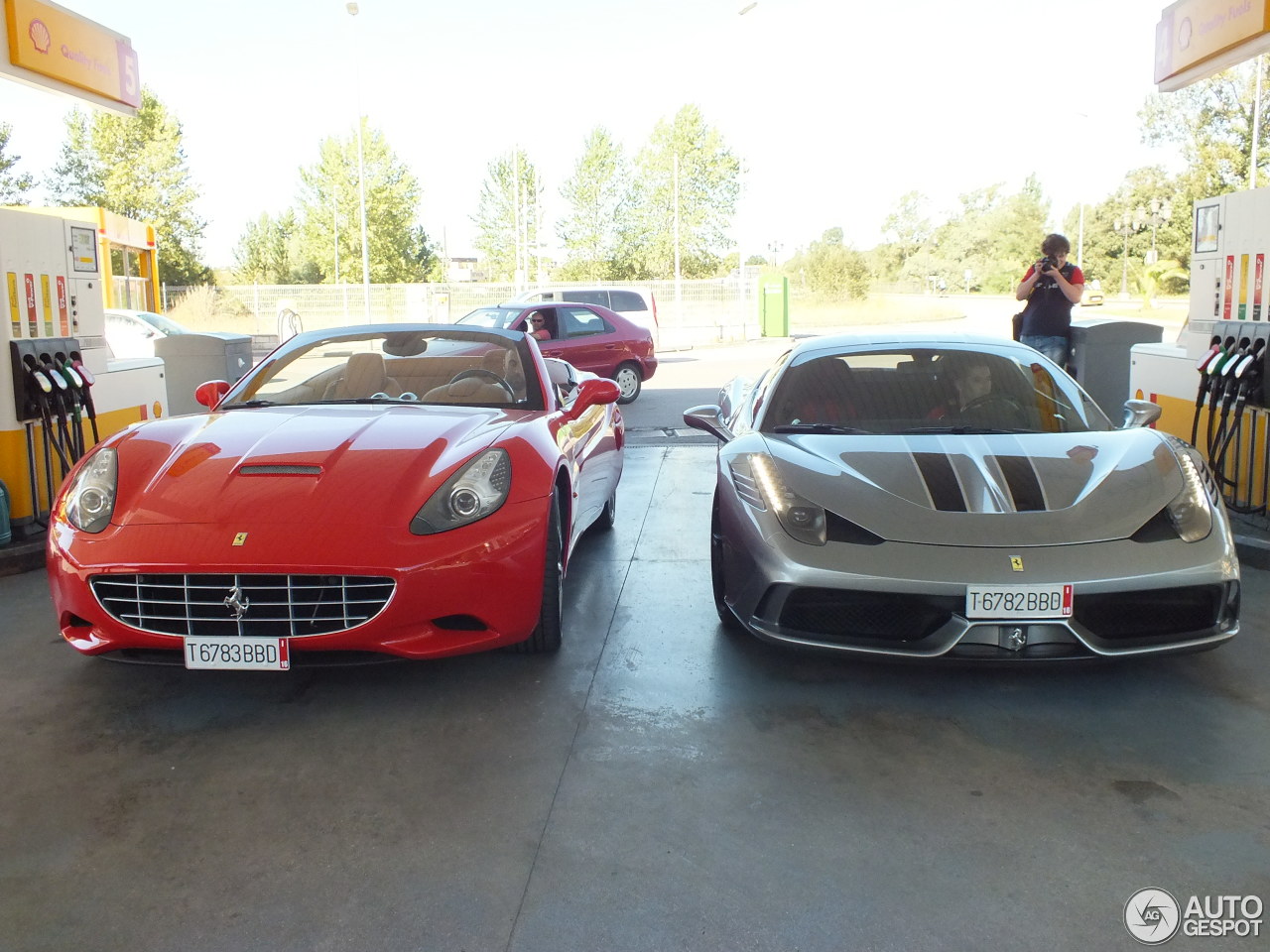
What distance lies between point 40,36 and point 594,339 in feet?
27.0

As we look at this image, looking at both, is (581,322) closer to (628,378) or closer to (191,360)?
(628,378)

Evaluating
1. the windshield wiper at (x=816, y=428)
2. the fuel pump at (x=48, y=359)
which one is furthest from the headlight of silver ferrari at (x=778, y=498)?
the fuel pump at (x=48, y=359)

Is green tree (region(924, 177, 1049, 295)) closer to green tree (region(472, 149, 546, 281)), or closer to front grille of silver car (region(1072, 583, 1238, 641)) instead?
green tree (region(472, 149, 546, 281))

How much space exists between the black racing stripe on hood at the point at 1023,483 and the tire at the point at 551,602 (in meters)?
1.64

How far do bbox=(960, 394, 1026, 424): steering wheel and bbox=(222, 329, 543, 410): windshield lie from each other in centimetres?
190

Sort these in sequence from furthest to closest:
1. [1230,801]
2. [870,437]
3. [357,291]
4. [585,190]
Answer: [585,190], [357,291], [870,437], [1230,801]

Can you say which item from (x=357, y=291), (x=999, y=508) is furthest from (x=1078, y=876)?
(x=357, y=291)

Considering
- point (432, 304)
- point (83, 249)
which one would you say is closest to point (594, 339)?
point (83, 249)

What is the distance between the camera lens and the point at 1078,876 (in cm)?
245

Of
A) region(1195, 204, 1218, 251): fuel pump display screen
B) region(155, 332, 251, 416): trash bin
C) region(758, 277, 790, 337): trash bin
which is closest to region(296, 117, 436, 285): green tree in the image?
region(758, 277, 790, 337): trash bin

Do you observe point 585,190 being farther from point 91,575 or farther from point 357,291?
point 91,575

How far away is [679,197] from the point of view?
2285 inches

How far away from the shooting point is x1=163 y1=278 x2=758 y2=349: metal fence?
105ft

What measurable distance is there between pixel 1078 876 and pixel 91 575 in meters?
2.99
